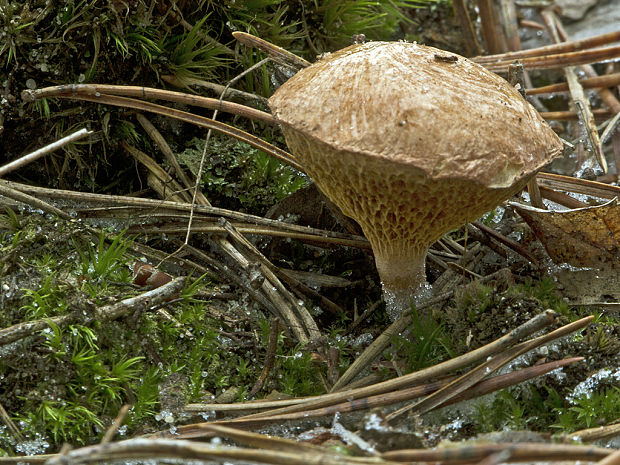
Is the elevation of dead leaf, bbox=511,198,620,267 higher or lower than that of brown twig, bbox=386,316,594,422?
higher

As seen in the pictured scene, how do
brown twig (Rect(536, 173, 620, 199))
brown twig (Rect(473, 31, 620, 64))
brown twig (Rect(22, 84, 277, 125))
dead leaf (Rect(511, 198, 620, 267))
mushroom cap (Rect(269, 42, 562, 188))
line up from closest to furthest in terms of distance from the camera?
mushroom cap (Rect(269, 42, 562, 188)) < dead leaf (Rect(511, 198, 620, 267)) < brown twig (Rect(22, 84, 277, 125)) < brown twig (Rect(536, 173, 620, 199)) < brown twig (Rect(473, 31, 620, 64))

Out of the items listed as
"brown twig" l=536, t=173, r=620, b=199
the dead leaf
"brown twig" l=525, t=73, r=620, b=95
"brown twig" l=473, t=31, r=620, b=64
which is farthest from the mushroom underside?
"brown twig" l=525, t=73, r=620, b=95

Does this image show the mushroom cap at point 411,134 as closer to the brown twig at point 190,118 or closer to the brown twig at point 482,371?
the brown twig at point 482,371

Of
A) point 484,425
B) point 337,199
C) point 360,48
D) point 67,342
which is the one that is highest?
point 360,48

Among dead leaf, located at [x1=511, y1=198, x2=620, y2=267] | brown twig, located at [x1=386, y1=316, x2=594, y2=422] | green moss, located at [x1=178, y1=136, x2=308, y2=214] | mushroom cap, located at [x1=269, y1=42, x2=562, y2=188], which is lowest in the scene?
brown twig, located at [x1=386, y1=316, x2=594, y2=422]

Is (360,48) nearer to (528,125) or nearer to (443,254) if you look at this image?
(528,125)

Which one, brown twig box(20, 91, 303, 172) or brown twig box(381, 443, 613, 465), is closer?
brown twig box(381, 443, 613, 465)

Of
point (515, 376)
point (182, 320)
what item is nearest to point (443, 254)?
point (515, 376)

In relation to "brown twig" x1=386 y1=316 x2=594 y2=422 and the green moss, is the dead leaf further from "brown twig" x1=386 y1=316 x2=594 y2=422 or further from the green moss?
the green moss

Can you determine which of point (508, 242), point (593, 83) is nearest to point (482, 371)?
point (508, 242)

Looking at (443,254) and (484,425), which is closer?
(484,425)
